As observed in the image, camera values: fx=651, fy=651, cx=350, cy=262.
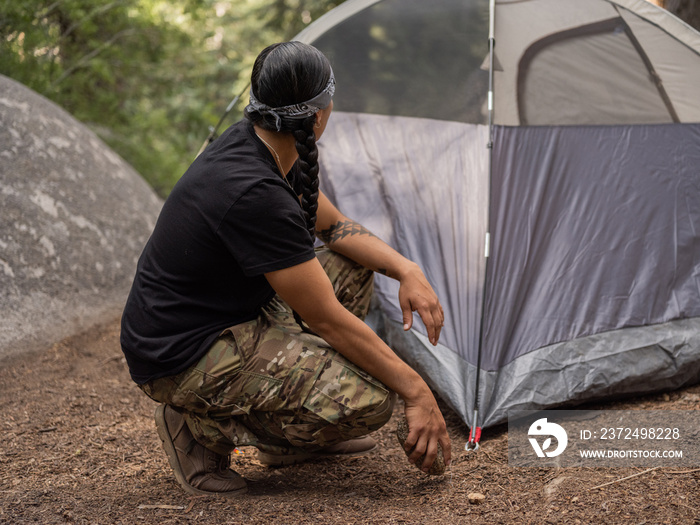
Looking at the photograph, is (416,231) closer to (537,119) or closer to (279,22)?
(537,119)

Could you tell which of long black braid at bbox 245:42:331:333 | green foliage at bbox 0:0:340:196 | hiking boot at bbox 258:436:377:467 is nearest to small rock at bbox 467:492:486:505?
hiking boot at bbox 258:436:377:467

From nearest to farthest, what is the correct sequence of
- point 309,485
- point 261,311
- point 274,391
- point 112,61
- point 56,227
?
1. point 274,391
2. point 261,311
3. point 309,485
4. point 56,227
5. point 112,61

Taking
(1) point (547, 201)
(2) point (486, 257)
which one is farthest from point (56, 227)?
(1) point (547, 201)

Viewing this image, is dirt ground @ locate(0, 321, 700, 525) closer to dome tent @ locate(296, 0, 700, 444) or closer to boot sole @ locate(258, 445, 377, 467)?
boot sole @ locate(258, 445, 377, 467)

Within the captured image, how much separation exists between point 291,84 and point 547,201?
1484 millimetres

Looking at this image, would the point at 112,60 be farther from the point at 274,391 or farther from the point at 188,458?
the point at 274,391

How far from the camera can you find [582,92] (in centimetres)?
315

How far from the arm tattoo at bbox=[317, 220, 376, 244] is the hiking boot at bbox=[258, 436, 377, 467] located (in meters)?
0.82

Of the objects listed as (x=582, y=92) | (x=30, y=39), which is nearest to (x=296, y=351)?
(x=582, y=92)

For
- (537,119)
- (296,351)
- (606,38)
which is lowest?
(296,351)

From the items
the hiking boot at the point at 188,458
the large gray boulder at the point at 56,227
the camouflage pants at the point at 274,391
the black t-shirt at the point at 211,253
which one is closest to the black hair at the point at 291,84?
the black t-shirt at the point at 211,253

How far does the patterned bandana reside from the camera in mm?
2061

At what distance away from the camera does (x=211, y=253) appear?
204 centimetres

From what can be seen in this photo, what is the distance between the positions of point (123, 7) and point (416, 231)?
4957 millimetres
